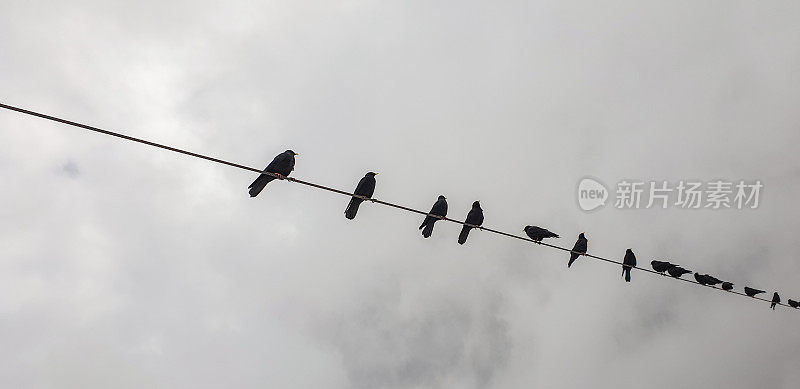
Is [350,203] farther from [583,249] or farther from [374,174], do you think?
[583,249]

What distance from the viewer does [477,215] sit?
13.4m

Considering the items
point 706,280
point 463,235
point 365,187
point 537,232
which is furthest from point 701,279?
point 365,187

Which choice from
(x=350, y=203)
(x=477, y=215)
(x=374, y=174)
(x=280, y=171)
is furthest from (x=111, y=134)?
(x=477, y=215)

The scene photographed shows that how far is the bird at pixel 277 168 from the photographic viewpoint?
372 inches

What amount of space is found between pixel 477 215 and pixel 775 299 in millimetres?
15508

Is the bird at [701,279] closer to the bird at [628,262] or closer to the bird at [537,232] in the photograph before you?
the bird at [628,262]

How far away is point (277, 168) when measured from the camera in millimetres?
9984

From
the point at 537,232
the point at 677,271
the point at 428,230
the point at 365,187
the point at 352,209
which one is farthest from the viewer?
the point at 677,271

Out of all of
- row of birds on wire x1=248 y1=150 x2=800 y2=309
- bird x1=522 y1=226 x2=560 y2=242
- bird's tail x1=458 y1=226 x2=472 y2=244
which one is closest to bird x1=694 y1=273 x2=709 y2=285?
row of birds on wire x1=248 y1=150 x2=800 y2=309

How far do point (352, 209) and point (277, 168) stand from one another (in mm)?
1971

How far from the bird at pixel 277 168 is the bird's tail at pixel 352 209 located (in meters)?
1.61

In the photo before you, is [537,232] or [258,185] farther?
[537,232]

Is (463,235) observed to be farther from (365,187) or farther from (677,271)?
(677,271)

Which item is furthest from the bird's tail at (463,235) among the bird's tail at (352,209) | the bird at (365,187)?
the bird's tail at (352,209)
